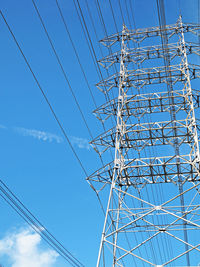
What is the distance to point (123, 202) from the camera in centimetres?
1326

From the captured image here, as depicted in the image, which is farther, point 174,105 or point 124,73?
point 124,73

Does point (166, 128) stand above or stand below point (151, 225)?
above

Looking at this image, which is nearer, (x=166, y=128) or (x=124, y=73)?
(x=166, y=128)

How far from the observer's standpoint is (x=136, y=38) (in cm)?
2122

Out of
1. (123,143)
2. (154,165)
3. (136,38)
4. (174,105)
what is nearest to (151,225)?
(154,165)

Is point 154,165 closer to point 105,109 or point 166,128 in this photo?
point 166,128

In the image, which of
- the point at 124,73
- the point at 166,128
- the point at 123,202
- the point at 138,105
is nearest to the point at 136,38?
the point at 124,73

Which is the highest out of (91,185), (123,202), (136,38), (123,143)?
(136,38)

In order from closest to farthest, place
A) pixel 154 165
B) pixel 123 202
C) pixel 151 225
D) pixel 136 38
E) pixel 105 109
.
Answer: pixel 151 225 → pixel 123 202 → pixel 154 165 → pixel 105 109 → pixel 136 38

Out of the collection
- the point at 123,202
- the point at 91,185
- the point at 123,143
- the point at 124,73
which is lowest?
the point at 123,202

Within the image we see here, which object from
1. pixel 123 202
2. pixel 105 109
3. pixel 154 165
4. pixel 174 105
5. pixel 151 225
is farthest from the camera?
pixel 105 109

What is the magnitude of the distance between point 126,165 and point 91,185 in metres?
1.71

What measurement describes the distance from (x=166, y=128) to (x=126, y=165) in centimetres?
263

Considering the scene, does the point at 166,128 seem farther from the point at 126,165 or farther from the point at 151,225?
the point at 151,225
